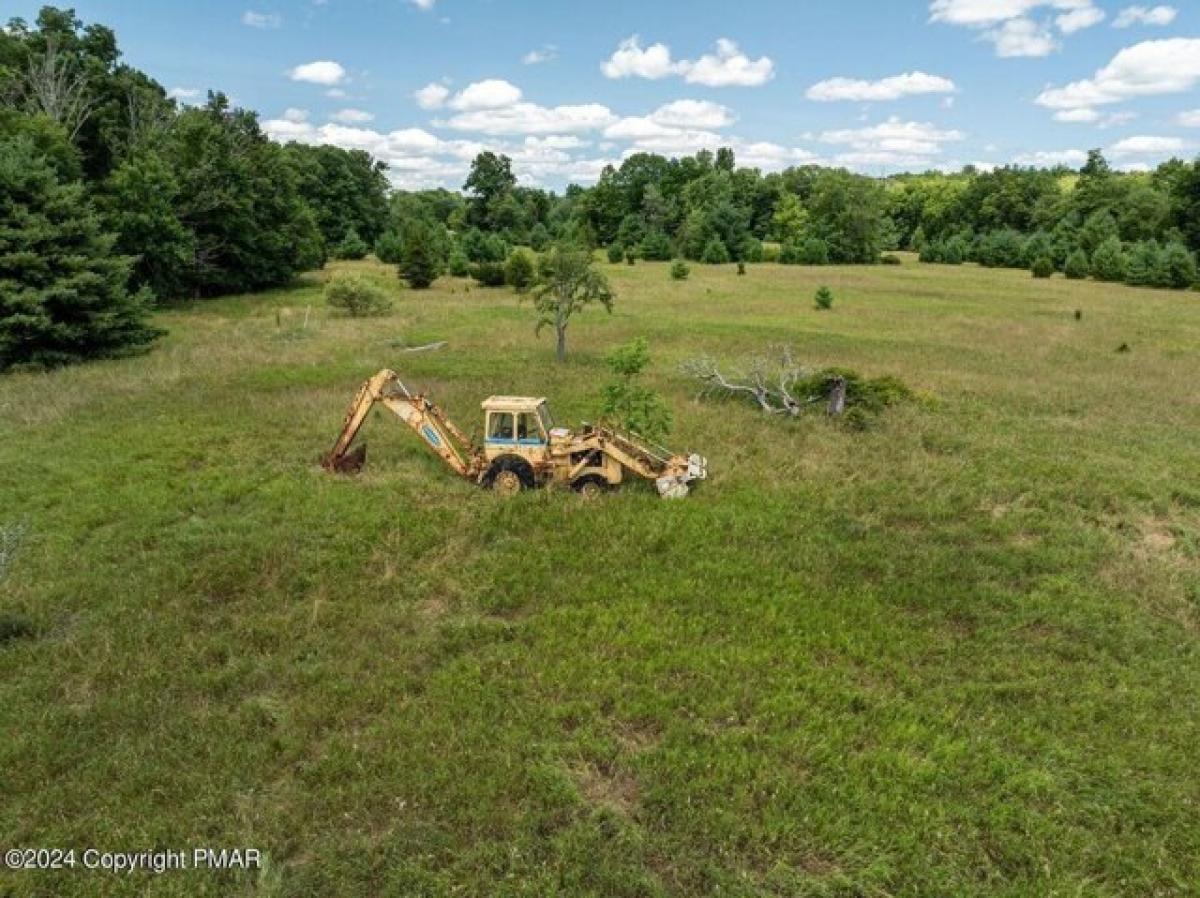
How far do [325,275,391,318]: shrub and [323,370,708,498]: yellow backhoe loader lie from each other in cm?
Result: 2426

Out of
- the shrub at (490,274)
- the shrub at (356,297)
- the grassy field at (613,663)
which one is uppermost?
the shrub at (490,274)

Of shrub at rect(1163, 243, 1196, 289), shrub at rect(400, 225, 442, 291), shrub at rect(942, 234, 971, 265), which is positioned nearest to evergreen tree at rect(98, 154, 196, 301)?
shrub at rect(400, 225, 442, 291)

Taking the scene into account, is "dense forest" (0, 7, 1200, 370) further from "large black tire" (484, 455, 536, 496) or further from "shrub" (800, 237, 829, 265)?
"large black tire" (484, 455, 536, 496)

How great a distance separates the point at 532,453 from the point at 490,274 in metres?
38.4

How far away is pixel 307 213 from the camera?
48.3 metres

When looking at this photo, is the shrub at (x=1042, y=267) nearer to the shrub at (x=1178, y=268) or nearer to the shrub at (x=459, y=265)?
the shrub at (x=1178, y=268)

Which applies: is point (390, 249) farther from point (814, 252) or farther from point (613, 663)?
point (613, 663)

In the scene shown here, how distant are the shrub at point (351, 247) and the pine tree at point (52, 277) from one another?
43.0 m

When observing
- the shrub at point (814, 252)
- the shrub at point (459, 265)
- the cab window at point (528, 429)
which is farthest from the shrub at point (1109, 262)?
the cab window at point (528, 429)

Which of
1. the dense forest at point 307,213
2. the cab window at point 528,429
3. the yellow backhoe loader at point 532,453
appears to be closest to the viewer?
the yellow backhoe loader at point 532,453

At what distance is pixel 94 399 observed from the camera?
1969 centimetres

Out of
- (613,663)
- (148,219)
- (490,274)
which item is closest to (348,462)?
(613,663)

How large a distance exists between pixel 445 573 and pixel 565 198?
127551 millimetres

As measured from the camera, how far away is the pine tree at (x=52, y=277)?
23.1 metres
